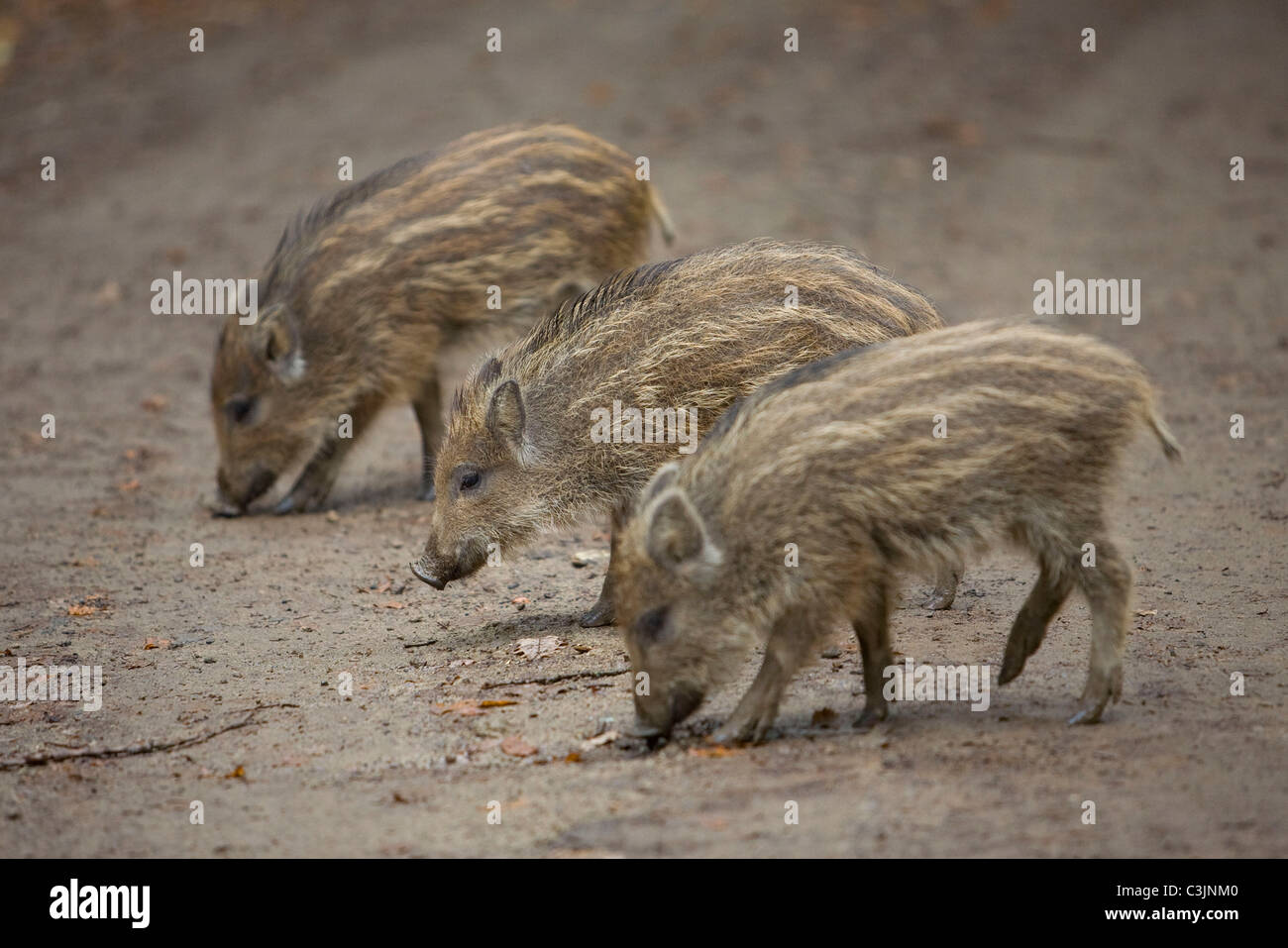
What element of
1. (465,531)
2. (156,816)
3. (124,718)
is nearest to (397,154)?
(465,531)

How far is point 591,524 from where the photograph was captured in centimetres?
776

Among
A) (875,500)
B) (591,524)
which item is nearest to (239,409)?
(591,524)

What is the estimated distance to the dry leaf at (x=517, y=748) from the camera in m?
4.99

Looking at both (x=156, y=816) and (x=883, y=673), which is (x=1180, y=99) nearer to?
(x=883, y=673)

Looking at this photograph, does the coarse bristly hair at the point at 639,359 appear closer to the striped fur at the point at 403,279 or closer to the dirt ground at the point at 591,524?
the dirt ground at the point at 591,524

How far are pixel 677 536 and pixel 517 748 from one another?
2.90ft

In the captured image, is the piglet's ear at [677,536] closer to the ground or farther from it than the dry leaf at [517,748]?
farther from it

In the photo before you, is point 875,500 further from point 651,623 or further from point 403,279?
point 403,279

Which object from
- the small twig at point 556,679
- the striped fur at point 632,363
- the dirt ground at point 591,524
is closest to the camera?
the dirt ground at point 591,524

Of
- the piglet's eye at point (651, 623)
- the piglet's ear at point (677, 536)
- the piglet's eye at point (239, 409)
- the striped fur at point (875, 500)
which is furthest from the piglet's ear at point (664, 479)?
the piglet's eye at point (239, 409)

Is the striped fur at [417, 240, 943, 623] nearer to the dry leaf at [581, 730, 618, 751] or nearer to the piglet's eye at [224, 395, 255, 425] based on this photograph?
the dry leaf at [581, 730, 618, 751]

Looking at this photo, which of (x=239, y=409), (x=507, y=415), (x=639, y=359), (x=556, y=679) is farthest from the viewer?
(x=239, y=409)

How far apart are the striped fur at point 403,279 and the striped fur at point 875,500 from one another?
3.42m

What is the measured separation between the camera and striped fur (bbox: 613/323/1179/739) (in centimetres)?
482
